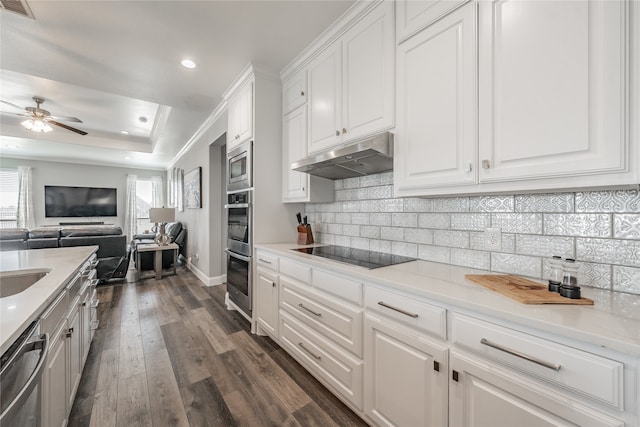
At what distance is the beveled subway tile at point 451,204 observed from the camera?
155 centimetres

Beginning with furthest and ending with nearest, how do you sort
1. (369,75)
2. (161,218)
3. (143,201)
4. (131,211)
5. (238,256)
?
1. (143,201)
2. (131,211)
3. (161,218)
4. (238,256)
5. (369,75)

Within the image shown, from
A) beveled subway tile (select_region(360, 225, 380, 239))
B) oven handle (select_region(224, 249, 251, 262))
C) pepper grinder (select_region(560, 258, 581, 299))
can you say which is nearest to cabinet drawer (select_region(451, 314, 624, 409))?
pepper grinder (select_region(560, 258, 581, 299))

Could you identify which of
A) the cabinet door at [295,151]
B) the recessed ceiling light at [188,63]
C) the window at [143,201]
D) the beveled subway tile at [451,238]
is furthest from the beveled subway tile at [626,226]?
the window at [143,201]

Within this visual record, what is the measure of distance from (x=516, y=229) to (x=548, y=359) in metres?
0.74

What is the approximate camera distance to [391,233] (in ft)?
6.48

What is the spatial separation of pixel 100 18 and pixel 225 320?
2.84m

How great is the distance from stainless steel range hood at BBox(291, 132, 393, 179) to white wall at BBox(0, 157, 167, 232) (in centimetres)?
839

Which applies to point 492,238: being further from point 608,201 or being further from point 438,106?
point 438,106

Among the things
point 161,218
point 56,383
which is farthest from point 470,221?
point 161,218

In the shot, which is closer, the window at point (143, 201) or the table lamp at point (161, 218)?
the table lamp at point (161, 218)

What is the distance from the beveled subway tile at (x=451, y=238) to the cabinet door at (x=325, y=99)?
98 cm

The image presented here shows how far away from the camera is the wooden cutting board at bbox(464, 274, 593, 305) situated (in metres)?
0.90

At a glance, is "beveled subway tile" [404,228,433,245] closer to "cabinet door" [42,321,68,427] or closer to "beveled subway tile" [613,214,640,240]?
"beveled subway tile" [613,214,640,240]

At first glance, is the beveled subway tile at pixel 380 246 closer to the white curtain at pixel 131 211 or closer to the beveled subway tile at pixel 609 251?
the beveled subway tile at pixel 609 251
